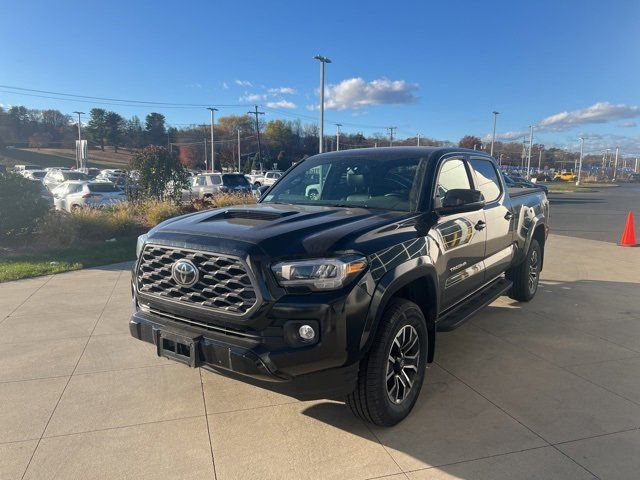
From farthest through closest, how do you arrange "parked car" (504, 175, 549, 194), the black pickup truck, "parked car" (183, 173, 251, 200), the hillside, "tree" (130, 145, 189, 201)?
the hillside, "parked car" (183, 173, 251, 200), "tree" (130, 145, 189, 201), "parked car" (504, 175, 549, 194), the black pickup truck

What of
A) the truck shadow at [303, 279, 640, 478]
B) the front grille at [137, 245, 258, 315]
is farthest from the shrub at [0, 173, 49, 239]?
the truck shadow at [303, 279, 640, 478]

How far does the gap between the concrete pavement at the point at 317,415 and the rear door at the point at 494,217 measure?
31.0 inches

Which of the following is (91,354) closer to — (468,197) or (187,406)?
(187,406)

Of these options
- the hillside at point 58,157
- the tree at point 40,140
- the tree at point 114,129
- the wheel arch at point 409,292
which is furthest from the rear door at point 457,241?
the tree at point 40,140

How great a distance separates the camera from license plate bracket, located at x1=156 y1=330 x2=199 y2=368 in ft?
9.12

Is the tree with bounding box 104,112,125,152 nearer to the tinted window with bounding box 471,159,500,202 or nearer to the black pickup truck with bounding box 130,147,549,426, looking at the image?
the tinted window with bounding box 471,159,500,202

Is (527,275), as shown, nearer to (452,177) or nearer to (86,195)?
(452,177)

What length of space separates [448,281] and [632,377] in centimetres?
188

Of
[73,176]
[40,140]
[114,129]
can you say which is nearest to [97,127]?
[114,129]

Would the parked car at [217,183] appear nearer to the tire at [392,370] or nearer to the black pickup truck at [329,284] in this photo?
the black pickup truck at [329,284]

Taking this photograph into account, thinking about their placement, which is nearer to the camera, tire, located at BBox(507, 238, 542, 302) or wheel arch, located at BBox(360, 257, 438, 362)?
wheel arch, located at BBox(360, 257, 438, 362)

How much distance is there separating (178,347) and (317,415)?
Answer: 1.16 meters

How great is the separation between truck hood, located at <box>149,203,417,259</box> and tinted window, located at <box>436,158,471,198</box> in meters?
0.63

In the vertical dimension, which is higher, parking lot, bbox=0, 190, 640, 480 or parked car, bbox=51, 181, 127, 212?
parked car, bbox=51, 181, 127, 212
